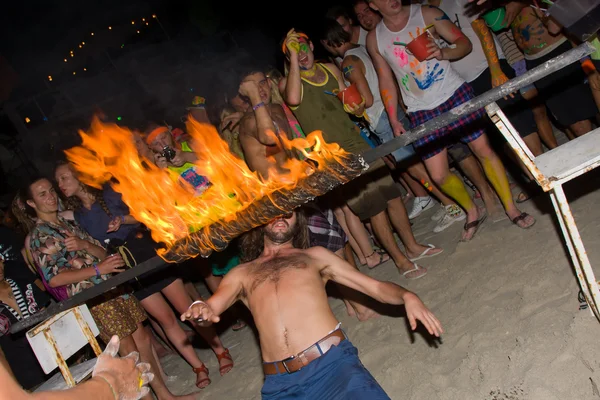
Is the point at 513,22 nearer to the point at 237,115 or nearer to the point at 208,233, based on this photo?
the point at 237,115

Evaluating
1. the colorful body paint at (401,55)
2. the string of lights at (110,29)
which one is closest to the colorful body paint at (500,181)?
the colorful body paint at (401,55)

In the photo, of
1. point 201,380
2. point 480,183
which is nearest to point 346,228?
point 480,183

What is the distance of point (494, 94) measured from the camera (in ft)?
9.39

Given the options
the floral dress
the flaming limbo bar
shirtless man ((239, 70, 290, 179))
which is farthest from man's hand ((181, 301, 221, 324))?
shirtless man ((239, 70, 290, 179))

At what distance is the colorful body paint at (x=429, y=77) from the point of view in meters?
4.54

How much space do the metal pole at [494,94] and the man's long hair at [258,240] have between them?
3.91ft

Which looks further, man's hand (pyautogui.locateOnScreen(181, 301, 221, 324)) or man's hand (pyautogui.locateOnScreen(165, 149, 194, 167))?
man's hand (pyautogui.locateOnScreen(165, 149, 194, 167))

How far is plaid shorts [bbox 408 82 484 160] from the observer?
4.59m

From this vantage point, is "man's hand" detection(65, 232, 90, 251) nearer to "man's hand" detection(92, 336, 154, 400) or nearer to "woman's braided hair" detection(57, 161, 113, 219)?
"woman's braided hair" detection(57, 161, 113, 219)

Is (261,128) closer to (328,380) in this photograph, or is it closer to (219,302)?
(219,302)

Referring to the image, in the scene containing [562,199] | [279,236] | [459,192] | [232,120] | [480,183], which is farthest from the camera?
[232,120]

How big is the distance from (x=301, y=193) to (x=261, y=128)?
1347 mm

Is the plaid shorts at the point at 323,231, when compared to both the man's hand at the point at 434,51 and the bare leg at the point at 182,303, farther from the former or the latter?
the man's hand at the point at 434,51

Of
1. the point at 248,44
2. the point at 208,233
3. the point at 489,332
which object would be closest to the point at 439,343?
the point at 489,332
